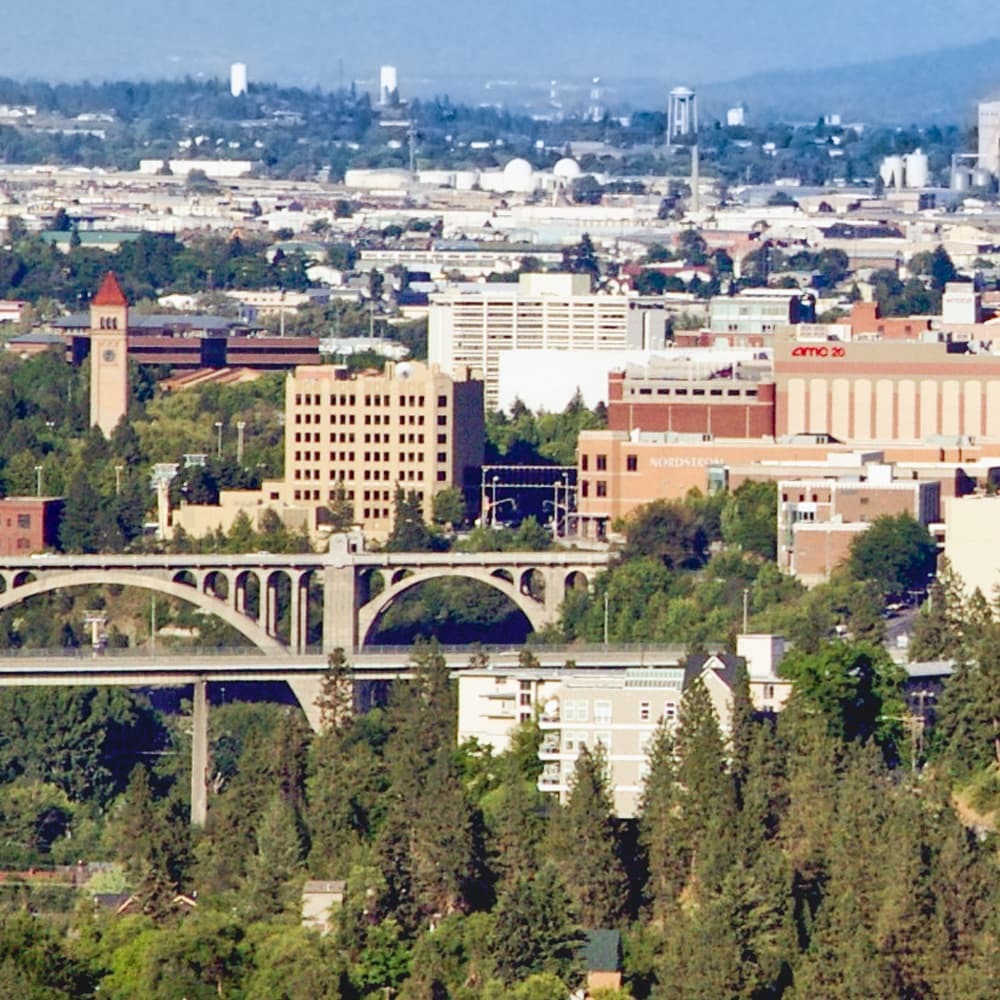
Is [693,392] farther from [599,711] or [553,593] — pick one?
[599,711]

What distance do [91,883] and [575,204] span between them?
138667 millimetres

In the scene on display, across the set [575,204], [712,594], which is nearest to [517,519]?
[712,594]

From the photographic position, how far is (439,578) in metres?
81.4

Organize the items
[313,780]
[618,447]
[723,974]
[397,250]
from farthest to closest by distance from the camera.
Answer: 1. [397,250]
2. [618,447]
3. [313,780]
4. [723,974]

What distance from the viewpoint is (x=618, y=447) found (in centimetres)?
9000

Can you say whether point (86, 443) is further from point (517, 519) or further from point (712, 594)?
point (712, 594)

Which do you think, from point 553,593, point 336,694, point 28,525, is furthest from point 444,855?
point 28,525

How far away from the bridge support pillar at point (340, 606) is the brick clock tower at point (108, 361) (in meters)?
21.1

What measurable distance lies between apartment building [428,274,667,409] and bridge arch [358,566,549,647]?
37.4 metres

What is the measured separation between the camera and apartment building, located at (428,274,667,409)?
12006 centimetres

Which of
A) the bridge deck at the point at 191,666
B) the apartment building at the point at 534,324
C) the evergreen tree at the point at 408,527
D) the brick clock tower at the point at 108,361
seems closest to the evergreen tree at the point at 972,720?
the bridge deck at the point at 191,666

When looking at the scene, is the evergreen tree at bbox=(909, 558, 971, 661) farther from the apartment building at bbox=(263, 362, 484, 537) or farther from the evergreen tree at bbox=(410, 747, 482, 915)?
the apartment building at bbox=(263, 362, 484, 537)

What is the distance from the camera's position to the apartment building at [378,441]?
9112 cm

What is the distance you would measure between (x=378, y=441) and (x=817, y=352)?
846 centimetres
